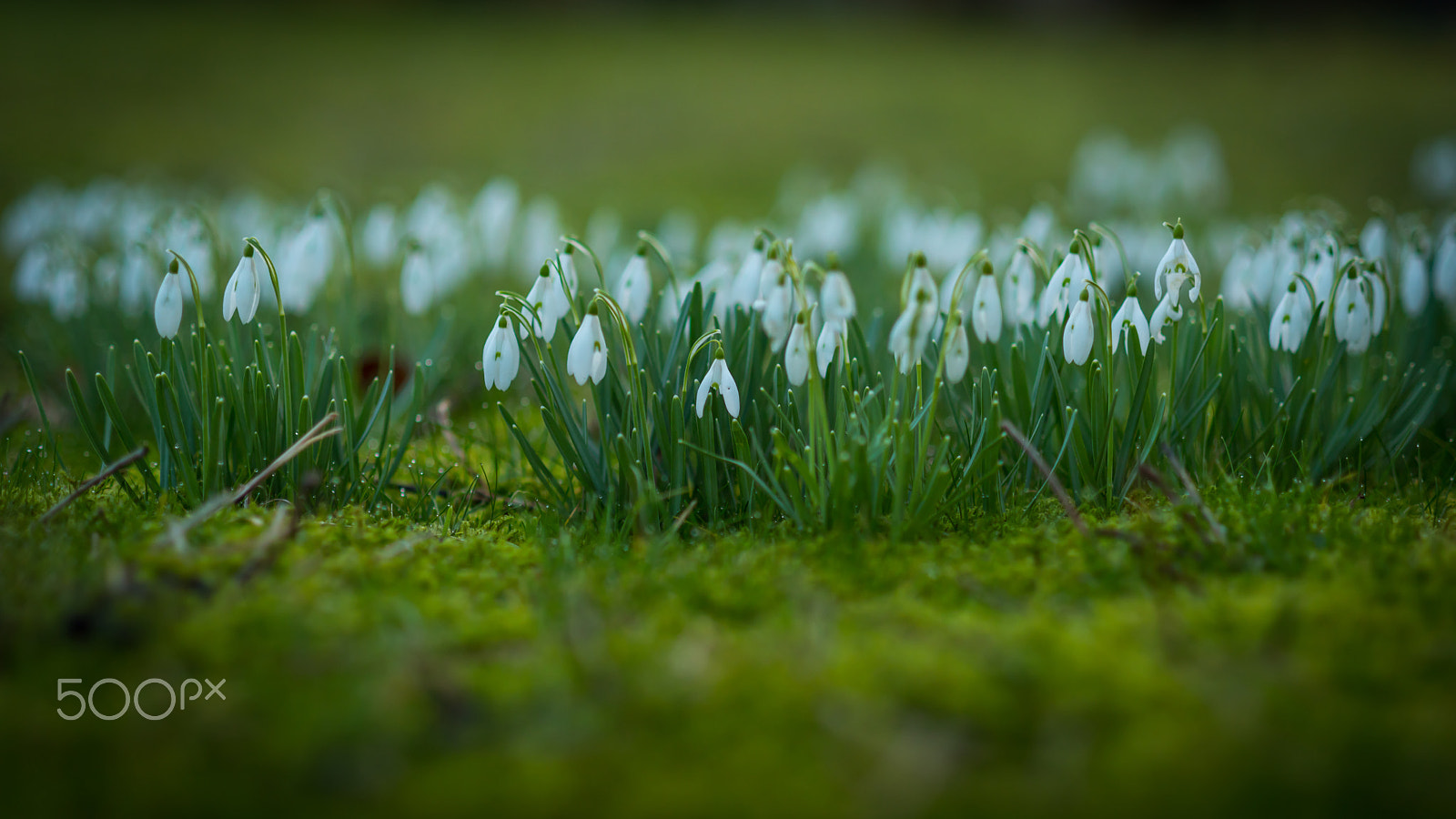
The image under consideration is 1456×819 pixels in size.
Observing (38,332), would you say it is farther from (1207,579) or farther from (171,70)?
(171,70)

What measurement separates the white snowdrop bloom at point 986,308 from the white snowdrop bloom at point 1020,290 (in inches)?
8.5

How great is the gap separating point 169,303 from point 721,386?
1342 millimetres

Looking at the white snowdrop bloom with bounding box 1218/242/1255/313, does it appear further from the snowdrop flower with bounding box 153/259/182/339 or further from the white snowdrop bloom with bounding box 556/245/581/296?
the snowdrop flower with bounding box 153/259/182/339

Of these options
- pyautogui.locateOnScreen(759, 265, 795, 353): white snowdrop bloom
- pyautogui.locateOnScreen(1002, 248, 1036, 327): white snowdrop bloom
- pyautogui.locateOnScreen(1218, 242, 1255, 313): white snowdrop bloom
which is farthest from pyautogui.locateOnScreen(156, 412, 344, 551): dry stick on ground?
pyautogui.locateOnScreen(1218, 242, 1255, 313): white snowdrop bloom

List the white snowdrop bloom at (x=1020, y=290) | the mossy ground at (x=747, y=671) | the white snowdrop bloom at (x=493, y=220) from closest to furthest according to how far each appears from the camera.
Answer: the mossy ground at (x=747, y=671), the white snowdrop bloom at (x=1020, y=290), the white snowdrop bloom at (x=493, y=220)

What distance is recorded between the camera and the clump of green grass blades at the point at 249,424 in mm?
2191

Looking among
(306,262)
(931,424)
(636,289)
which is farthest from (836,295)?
(306,262)

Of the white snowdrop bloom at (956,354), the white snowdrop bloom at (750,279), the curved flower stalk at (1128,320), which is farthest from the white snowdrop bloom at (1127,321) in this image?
the white snowdrop bloom at (750,279)

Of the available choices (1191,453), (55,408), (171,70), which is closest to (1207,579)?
(1191,453)

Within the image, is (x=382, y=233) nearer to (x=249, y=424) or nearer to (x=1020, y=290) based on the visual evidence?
(x=249, y=424)

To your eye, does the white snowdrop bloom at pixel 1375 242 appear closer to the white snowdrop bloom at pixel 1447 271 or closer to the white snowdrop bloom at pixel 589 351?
the white snowdrop bloom at pixel 1447 271

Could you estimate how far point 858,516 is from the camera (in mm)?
2049

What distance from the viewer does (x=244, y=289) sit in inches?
84.9

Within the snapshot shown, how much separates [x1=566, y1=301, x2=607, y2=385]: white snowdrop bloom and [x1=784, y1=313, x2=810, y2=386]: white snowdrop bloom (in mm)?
424
